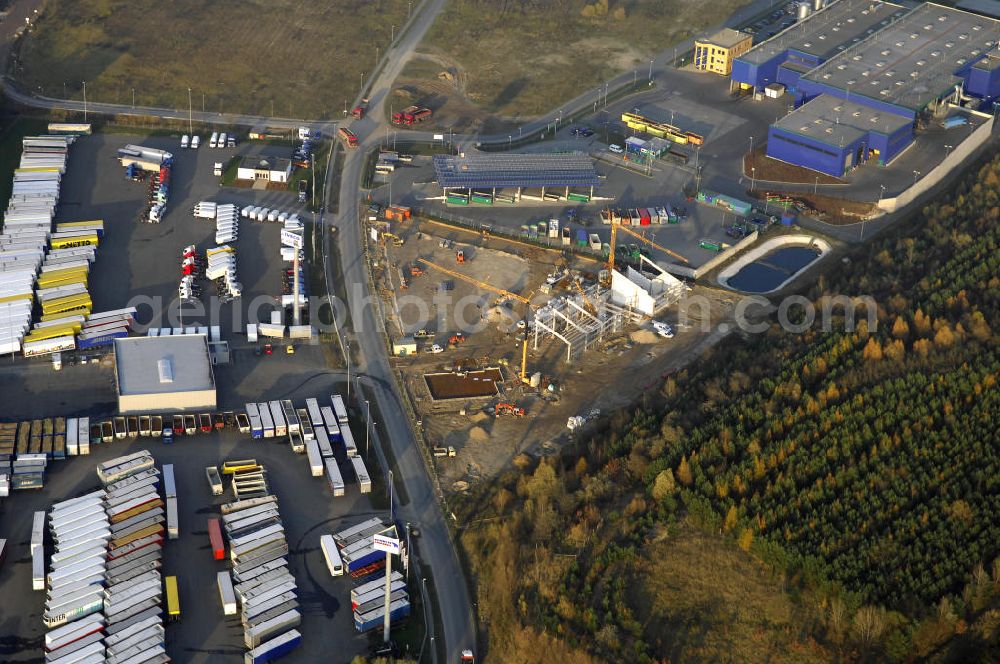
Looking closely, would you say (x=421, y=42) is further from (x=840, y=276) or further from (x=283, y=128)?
(x=840, y=276)

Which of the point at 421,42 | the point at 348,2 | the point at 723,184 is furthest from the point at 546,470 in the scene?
the point at 348,2

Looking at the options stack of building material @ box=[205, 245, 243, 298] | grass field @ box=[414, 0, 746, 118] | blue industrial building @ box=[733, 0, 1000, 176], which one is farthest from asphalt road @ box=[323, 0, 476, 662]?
blue industrial building @ box=[733, 0, 1000, 176]

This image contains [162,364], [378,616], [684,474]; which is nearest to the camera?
[378,616]

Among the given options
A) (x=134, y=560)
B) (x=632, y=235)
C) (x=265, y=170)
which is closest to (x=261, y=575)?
(x=134, y=560)

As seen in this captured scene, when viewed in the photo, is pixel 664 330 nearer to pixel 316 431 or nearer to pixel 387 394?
pixel 387 394

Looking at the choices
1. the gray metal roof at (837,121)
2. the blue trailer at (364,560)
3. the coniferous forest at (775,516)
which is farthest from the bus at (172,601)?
the gray metal roof at (837,121)
